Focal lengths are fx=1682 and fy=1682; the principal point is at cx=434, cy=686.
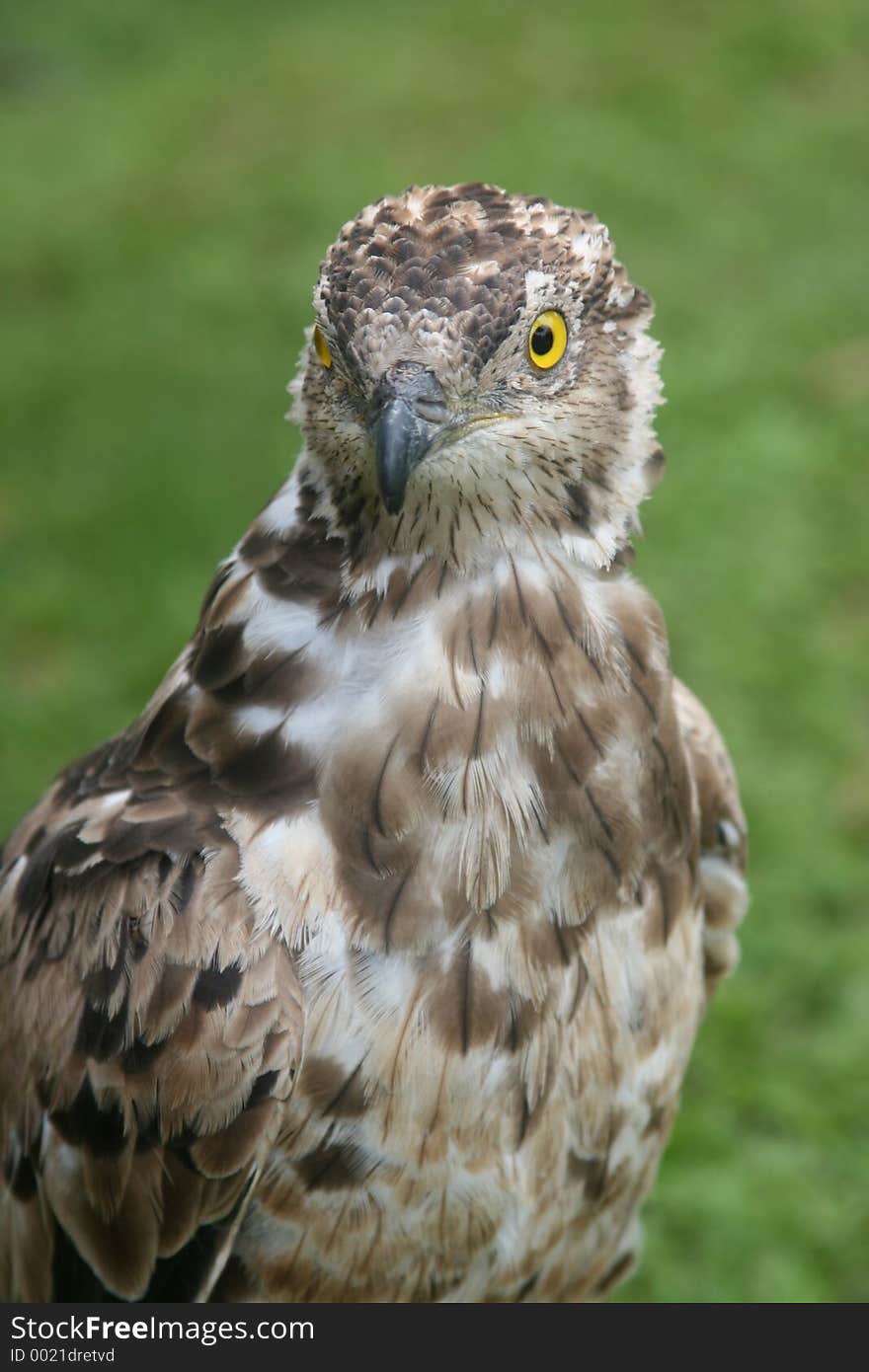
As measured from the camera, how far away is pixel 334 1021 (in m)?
2.88

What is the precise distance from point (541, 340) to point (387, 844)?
0.88 meters

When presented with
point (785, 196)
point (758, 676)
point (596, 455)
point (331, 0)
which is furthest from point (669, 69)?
point (596, 455)

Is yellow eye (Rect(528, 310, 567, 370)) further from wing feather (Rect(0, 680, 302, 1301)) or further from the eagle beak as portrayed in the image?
wing feather (Rect(0, 680, 302, 1301))

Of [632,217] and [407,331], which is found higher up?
[632,217]

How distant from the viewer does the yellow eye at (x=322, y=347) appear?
8.94 feet

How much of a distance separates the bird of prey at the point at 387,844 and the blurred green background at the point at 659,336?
219 centimetres

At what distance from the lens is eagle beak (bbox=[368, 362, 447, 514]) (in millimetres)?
2512

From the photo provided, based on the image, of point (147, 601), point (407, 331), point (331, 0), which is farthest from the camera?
point (331, 0)

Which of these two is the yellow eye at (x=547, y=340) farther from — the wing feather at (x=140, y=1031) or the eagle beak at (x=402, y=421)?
the wing feather at (x=140, y=1031)

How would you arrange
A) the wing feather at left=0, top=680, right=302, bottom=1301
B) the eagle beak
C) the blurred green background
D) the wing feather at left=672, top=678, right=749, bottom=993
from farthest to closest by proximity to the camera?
the blurred green background < the wing feather at left=672, top=678, right=749, bottom=993 < the wing feather at left=0, top=680, right=302, bottom=1301 < the eagle beak

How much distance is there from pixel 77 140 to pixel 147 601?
16.6 feet

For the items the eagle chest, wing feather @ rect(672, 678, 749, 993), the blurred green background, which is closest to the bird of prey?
the eagle chest

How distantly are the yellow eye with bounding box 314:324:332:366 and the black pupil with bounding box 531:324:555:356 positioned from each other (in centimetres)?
33

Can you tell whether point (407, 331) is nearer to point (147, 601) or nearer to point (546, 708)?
point (546, 708)
